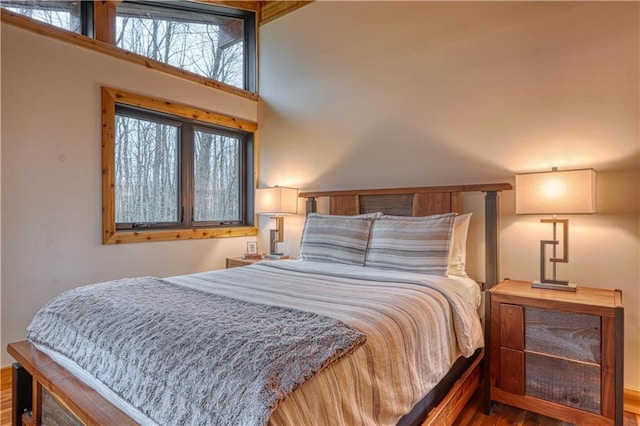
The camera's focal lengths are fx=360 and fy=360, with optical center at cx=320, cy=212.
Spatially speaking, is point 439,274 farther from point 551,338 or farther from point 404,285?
point 551,338

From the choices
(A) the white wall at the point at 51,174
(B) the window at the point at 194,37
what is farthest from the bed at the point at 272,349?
(B) the window at the point at 194,37

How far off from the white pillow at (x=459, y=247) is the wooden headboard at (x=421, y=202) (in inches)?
6.1

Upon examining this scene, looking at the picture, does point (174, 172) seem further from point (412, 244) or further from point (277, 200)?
point (412, 244)

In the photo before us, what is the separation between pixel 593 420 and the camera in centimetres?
176

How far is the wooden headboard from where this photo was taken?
245cm

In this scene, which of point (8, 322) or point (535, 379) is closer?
point (535, 379)

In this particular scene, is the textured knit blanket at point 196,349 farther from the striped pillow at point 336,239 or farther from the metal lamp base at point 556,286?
the metal lamp base at point 556,286

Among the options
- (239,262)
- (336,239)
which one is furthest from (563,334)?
(239,262)

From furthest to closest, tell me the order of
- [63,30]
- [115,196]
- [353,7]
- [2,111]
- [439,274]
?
[353,7]
[115,196]
[63,30]
[2,111]
[439,274]

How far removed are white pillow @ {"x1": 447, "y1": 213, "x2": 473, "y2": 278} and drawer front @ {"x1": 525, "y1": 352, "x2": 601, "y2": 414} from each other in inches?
24.5

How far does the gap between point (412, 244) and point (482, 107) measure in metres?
1.13

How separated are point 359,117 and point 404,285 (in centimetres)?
178

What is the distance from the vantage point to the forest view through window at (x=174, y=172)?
3.12 m

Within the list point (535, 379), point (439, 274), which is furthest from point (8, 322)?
point (535, 379)
